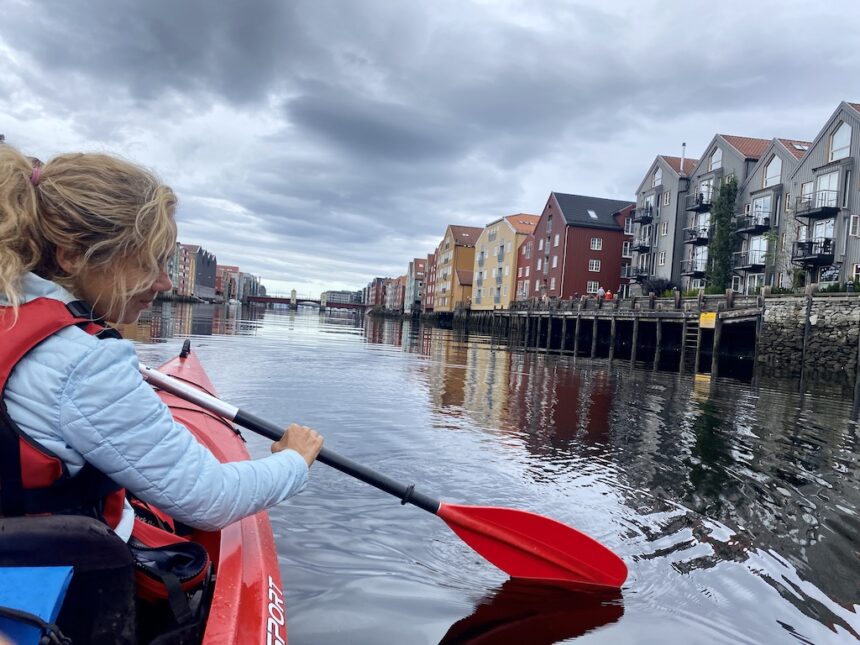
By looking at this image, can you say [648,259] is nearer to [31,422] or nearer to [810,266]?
[810,266]

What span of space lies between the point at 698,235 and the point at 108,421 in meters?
43.4

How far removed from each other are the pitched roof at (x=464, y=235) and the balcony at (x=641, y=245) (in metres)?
35.4

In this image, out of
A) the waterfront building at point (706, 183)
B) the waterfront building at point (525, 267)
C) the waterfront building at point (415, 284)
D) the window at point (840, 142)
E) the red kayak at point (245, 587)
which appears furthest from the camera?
the waterfront building at point (415, 284)

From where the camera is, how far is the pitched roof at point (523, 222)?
61862 mm

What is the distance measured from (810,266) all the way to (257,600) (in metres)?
35.7

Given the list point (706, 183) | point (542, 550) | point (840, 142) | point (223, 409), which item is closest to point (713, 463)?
point (542, 550)

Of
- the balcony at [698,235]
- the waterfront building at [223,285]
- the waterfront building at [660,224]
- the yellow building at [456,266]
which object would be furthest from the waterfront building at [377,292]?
the balcony at [698,235]

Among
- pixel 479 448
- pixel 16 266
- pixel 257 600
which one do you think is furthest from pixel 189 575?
pixel 479 448

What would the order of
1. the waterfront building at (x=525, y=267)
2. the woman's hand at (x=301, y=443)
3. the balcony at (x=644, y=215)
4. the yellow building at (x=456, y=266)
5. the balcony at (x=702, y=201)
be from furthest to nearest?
the yellow building at (x=456, y=266) < the waterfront building at (x=525, y=267) < the balcony at (x=644, y=215) < the balcony at (x=702, y=201) < the woman's hand at (x=301, y=443)

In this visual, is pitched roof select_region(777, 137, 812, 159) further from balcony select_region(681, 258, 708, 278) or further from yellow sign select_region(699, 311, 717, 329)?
yellow sign select_region(699, 311, 717, 329)

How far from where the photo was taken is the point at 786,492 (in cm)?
603

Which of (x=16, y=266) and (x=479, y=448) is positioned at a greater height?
(x=16, y=266)

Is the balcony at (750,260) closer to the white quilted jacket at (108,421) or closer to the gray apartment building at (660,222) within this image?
the gray apartment building at (660,222)

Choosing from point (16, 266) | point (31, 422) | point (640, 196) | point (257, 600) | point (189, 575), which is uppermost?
point (640, 196)
